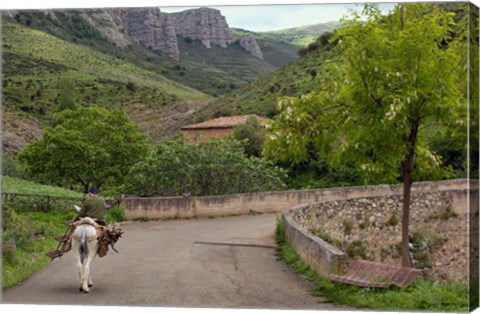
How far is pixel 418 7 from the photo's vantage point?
11.4 metres

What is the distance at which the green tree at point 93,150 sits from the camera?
20.1m

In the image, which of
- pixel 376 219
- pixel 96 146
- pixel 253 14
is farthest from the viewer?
pixel 96 146

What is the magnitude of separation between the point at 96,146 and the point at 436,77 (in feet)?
49.3

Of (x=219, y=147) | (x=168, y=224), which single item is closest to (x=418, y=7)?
(x=168, y=224)

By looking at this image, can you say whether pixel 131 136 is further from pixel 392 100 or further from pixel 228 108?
pixel 392 100

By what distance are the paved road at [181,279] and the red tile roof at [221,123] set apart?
870cm

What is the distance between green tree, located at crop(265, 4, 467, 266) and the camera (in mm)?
10961

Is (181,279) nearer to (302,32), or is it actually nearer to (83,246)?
(83,246)

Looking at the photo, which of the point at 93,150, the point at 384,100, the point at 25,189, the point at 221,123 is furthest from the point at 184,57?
the point at 384,100

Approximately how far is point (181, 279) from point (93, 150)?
12.0 m

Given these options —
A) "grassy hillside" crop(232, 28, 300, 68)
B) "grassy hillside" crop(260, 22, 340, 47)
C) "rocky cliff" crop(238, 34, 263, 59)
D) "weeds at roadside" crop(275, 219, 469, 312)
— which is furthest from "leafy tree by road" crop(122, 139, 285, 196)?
"weeds at roadside" crop(275, 219, 469, 312)

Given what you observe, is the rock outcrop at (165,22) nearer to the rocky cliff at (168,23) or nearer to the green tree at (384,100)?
the rocky cliff at (168,23)

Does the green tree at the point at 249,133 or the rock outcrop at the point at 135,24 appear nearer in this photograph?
the rock outcrop at the point at 135,24

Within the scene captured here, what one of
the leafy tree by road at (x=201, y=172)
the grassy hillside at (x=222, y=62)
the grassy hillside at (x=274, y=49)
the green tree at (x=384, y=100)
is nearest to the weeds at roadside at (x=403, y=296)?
the green tree at (x=384, y=100)
